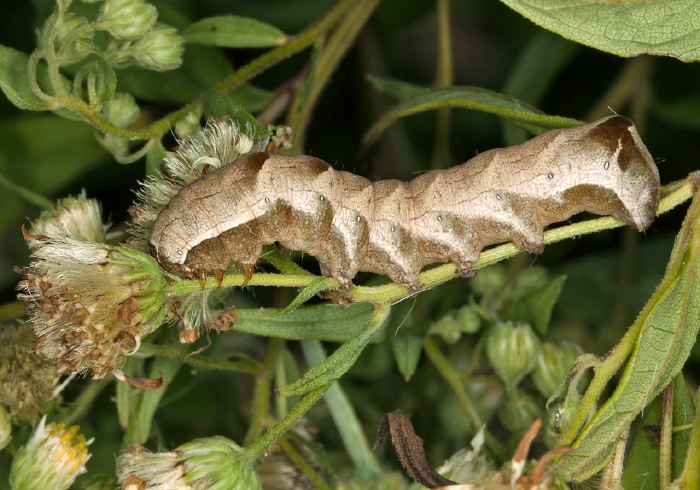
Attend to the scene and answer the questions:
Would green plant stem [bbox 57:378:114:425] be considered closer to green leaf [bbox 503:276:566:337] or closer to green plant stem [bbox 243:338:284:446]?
green plant stem [bbox 243:338:284:446]

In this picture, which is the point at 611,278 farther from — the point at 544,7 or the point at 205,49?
the point at 205,49

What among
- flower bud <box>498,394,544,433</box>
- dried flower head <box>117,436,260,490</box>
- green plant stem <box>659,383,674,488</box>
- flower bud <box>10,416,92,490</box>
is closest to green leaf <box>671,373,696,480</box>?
green plant stem <box>659,383,674,488</box>

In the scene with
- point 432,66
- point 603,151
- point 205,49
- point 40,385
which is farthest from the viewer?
point 432,66

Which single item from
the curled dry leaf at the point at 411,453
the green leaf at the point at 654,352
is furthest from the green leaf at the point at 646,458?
the curled dry leaf at the point at 411,453

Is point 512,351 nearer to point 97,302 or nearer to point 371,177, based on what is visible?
point 371,177

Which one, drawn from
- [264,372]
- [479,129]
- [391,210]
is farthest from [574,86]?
[264,372]
